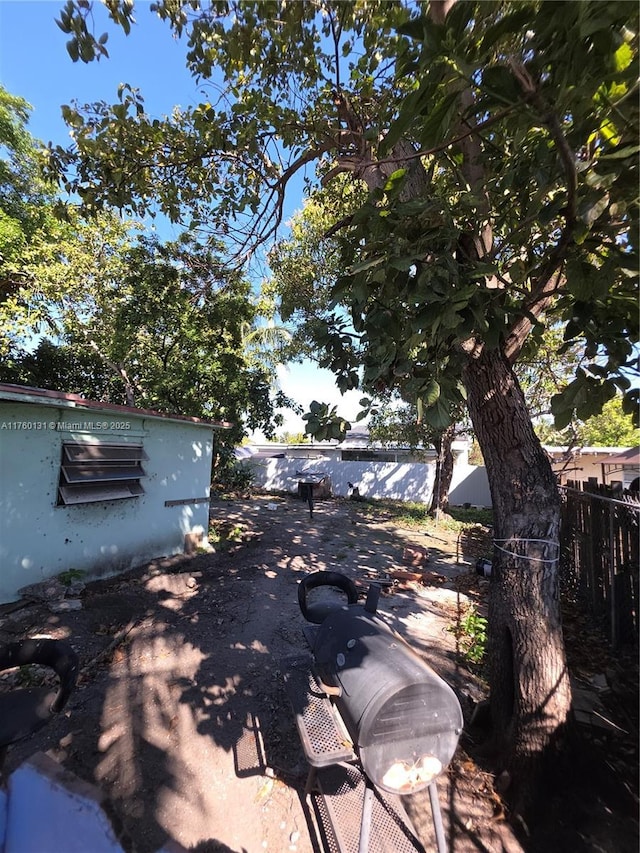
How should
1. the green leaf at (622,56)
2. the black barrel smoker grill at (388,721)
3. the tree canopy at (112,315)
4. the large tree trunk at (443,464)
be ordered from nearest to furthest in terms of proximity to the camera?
the green leaf at (622,56) → the black barrel smoker grill at (388,721) → the tree canopy at (112,315) → the large tree trunk at (443,464)

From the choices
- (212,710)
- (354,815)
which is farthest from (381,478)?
(354,815)

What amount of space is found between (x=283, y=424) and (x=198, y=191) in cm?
636

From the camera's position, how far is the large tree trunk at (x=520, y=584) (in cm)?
235

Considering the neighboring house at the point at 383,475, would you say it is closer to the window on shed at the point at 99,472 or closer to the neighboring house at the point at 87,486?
the neighboring house at the point at 87,486

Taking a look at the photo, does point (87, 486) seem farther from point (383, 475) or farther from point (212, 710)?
point (383, 475)

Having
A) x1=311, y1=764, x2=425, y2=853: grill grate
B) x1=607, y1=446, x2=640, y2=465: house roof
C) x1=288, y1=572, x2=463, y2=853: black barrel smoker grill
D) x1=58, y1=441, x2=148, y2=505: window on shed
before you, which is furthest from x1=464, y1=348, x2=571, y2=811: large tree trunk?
x1=58, y1=441, x2=148, y2=505: window on shed

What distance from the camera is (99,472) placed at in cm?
575

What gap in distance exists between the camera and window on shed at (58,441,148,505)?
5359 millimetres

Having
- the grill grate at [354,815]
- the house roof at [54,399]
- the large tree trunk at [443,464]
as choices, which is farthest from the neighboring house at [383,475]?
the grill grate at [354,815]

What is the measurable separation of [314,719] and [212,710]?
127cm

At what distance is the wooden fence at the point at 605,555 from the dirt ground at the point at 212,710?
1426mm

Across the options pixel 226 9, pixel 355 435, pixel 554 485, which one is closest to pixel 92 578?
pixel 554 485

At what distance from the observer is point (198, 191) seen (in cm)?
491

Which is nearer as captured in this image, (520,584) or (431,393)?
(431,393)
